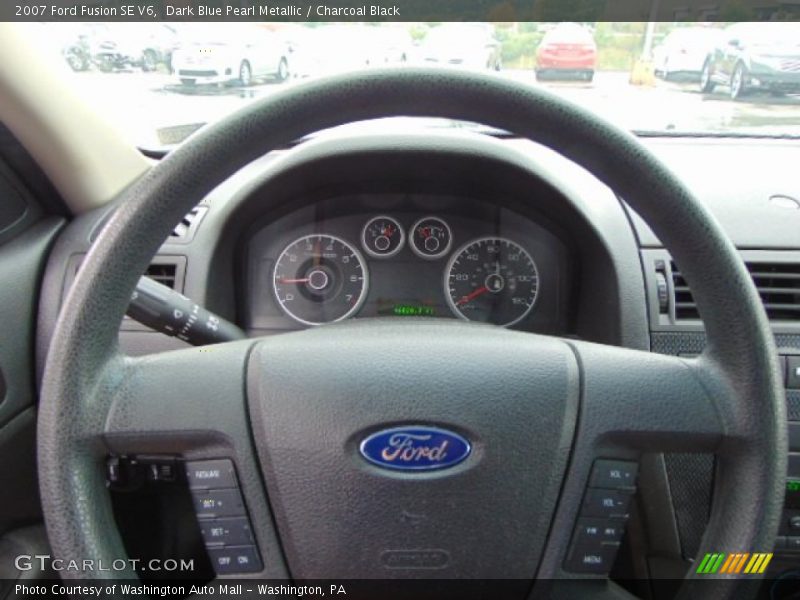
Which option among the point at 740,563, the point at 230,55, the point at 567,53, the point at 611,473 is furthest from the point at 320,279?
the point at 740,563

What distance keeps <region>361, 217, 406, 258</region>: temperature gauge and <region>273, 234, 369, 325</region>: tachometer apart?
4 centimetres

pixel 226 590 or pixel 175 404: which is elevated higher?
pixel 175 404

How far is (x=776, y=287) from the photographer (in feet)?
5.86

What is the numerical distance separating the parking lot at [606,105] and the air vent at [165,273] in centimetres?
38

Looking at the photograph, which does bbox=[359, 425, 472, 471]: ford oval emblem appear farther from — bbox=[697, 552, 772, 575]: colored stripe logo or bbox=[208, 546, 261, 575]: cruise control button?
bbox=[697, 552, 772, 575]: colored stripe logo

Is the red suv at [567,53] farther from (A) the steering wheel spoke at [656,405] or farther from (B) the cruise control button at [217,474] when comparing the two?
(B) the cruise control button at [217,474]

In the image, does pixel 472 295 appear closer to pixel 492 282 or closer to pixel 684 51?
pixel 492 282

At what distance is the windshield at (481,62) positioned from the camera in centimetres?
171

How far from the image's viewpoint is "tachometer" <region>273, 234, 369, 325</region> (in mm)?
2021

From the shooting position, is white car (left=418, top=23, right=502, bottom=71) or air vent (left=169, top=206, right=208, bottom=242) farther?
air vent (left=169, top=206, right=208, bottom=242)

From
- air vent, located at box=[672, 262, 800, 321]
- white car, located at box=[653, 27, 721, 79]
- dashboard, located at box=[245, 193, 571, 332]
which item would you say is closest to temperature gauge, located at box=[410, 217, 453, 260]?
Answer: dashboard, located at box=[245, 193, 571, 332]

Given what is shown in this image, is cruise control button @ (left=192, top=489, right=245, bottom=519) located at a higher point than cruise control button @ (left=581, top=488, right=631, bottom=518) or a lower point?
lower

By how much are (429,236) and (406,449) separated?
102 centimetres
